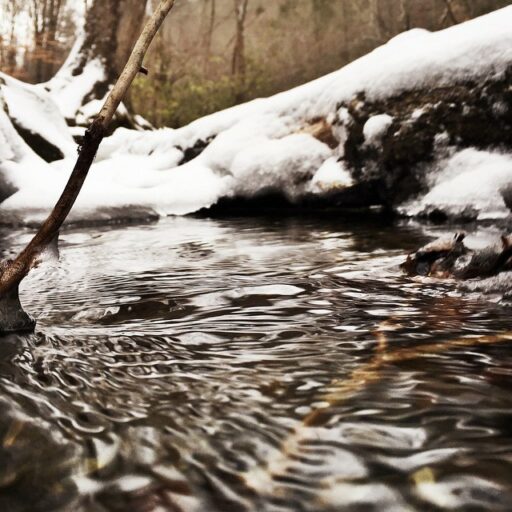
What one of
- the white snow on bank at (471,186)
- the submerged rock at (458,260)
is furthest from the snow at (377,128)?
the submerged rock at (458,260)

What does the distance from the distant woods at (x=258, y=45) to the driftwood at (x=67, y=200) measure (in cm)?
1472

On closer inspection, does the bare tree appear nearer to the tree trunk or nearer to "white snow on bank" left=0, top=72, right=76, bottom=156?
the tree trunk

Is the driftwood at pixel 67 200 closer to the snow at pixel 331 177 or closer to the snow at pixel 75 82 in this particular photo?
the snow at pixel 331 177

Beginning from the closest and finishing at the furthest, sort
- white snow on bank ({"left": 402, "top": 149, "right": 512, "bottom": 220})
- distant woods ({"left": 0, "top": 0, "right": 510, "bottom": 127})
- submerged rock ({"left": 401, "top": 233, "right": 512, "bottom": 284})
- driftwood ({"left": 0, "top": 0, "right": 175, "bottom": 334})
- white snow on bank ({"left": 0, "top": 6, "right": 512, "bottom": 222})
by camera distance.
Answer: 1. driftwood ({"left": 0, "top": 0, "right": 175, "bottom": 334})
2. submerged rock ({"left": 401, "top": 233, "right": 512, "bottom": 284})
3. white snow on bank ({"left": 402, "top": 149, "right": 512, "bottom": 220})
4. white snow on bank ({"left": 0, "top": 6, "right": 512, "bottom": 222})
5. distant woods ({"left": 0, "top": 0, "right": 510, "bottom": 127})

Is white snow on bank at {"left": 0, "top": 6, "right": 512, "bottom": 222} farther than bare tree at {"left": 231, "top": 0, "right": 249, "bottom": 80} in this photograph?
No

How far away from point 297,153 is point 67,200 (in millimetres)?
5153

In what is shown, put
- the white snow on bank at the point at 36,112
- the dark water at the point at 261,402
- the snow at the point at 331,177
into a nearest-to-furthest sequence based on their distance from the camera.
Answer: the dark water at the point at 261,402 < the snow at the point at 331,177 < the white snow on bank at the point at 36,112

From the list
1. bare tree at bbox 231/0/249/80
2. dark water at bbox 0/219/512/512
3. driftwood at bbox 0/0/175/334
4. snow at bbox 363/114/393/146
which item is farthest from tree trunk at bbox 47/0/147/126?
dark water at bbox 0/219/512/512

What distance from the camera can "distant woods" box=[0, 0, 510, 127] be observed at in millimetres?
15320

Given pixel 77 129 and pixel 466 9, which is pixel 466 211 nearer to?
pixel 77 129

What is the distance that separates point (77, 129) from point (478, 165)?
8.61 meters

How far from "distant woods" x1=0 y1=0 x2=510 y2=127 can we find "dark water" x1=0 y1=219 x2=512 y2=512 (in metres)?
14.6

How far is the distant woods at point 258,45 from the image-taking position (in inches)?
603

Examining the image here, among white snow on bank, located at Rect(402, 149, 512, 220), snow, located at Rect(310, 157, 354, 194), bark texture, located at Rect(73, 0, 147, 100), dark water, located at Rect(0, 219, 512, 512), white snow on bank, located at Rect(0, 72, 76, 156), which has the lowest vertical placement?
dark water, located at Rect(0, 219, 512, 512)
